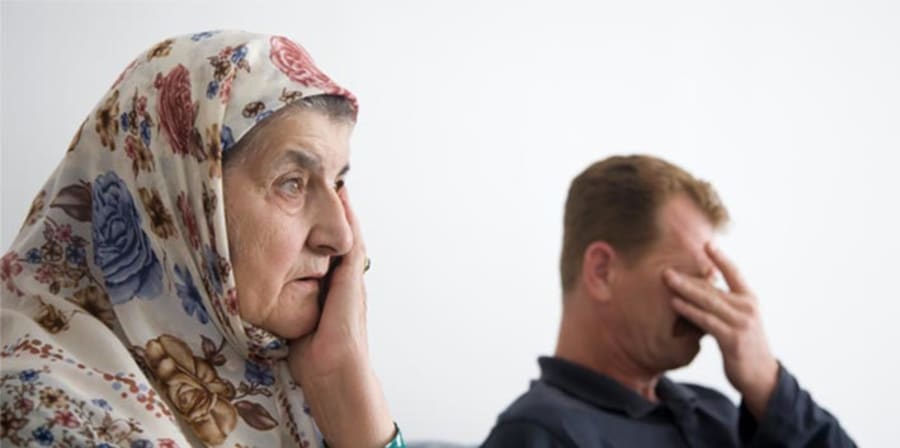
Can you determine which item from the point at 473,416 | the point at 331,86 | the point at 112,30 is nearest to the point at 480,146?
the point at 473,416

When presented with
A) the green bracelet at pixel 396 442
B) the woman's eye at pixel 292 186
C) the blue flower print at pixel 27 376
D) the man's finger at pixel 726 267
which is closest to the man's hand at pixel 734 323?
the man's finger at pixel 726 267

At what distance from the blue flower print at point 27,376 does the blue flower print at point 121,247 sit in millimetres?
132

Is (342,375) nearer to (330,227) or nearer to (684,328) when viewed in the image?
(330,227)

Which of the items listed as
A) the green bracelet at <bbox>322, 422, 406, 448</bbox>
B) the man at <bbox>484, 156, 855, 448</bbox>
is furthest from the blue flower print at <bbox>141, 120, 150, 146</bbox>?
the man at <bbox>484, 156, 855, 448</bbox>

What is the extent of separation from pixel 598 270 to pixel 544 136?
1502 millimetres

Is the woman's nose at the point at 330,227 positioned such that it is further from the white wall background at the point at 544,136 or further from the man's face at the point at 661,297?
the white wall background at the point at 544,136

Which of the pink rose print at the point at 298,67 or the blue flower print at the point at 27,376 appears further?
the pink rose print at the point at 298,67

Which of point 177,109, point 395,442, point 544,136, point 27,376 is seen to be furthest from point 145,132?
point 544,136

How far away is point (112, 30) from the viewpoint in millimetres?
2529

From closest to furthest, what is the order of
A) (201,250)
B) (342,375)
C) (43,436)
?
(43,436) → (201,250) → (342,375)

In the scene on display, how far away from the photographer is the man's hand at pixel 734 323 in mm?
1858

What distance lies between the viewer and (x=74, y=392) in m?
1.07

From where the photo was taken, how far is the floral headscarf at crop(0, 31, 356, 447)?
1.14 meters

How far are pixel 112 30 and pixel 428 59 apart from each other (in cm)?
93
